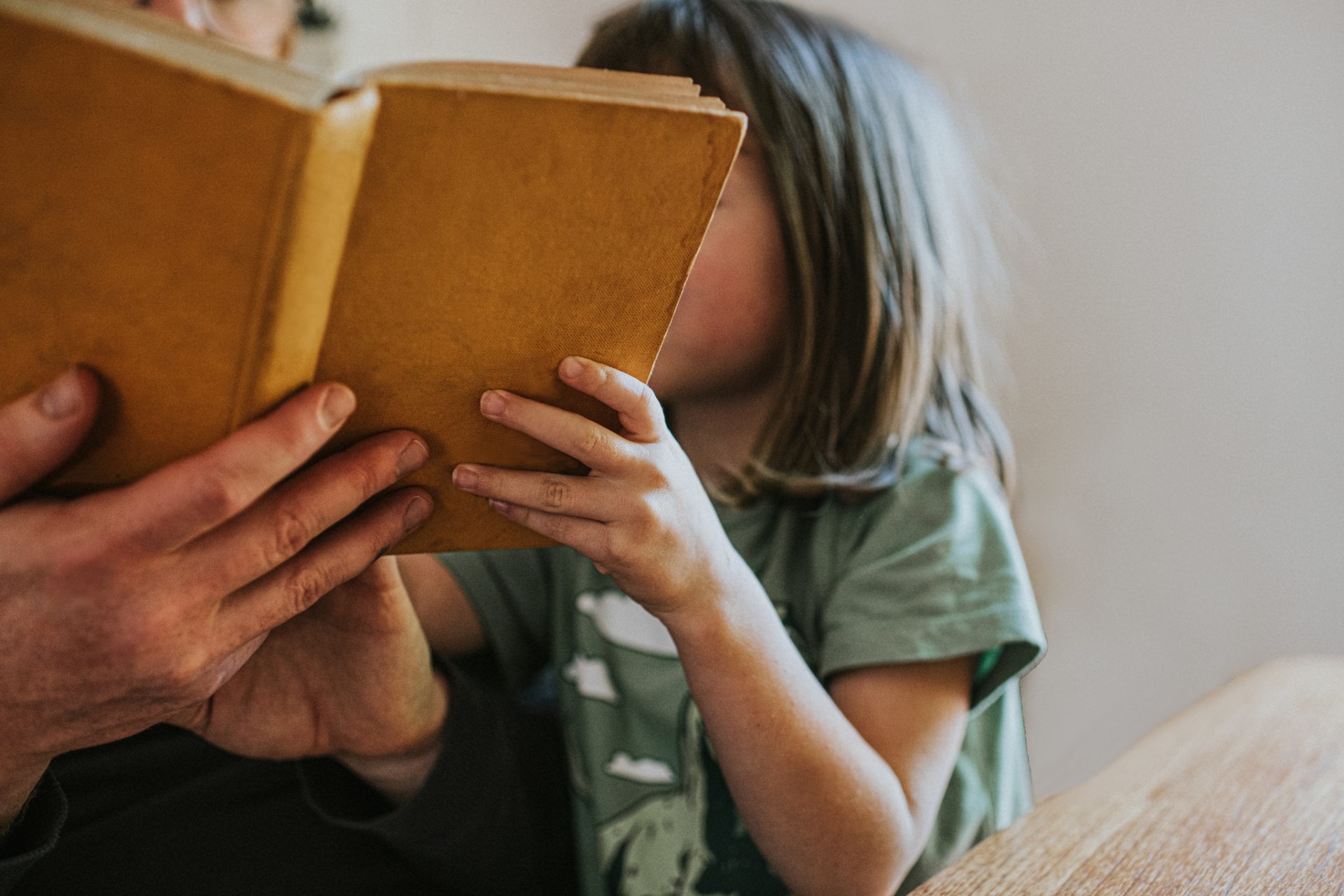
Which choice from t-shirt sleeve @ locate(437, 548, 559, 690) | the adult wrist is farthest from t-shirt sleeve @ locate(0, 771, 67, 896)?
t-shirt sleeve @ locate(437, 548, 559, 690)

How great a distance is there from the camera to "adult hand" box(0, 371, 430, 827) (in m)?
0.36

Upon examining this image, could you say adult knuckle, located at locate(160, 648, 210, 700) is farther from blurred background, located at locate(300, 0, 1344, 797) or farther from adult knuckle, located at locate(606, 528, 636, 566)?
blurred background, located at locate(300, 0, 1344, 797)

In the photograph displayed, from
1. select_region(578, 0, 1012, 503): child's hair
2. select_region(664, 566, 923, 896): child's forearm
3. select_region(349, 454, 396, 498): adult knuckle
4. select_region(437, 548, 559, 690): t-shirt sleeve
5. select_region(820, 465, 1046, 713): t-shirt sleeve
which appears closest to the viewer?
select_region(349, 454, 396, 498): adult knuckle

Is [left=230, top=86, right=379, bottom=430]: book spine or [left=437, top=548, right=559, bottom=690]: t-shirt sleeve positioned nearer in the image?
[left=230, top=86, right=379, bottom=430]: book spine

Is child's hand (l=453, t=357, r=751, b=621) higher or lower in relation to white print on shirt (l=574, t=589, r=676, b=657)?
higher

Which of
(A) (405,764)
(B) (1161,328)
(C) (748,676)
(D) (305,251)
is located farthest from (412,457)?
(B) (1161,328)

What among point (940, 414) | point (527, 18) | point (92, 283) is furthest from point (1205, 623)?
point (527, 18)

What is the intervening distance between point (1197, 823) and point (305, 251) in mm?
596

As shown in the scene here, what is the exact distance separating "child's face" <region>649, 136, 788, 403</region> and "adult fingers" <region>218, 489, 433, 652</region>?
0.35 metres

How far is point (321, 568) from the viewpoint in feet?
1.46

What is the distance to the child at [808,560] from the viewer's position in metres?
0.62

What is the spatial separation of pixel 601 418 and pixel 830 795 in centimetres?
30

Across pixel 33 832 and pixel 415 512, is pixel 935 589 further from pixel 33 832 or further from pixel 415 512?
pixel 33 832

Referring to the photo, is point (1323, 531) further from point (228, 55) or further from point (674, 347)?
point (228, 55)
